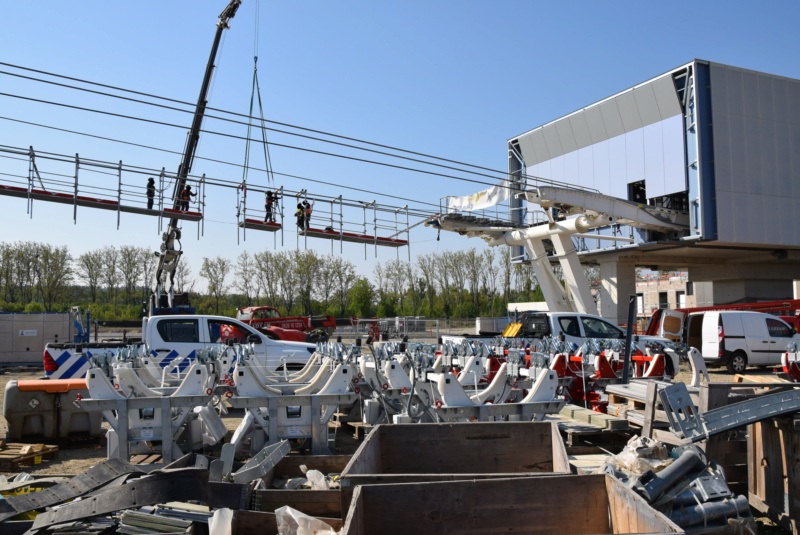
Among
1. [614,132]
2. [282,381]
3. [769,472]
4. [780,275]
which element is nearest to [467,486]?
[769,472]

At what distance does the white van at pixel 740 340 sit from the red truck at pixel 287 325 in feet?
40.4

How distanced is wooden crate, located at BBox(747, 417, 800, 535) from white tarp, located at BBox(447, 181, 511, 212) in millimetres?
20154

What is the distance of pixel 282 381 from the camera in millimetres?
9664

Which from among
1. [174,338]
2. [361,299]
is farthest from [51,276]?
[174,338]

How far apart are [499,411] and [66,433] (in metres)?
6.31

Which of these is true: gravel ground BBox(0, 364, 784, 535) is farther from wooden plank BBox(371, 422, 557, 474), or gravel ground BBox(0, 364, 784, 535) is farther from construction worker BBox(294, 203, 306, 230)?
construction worker BBox(294, 203, 306, 230)

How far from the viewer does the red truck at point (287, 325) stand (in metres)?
23.1

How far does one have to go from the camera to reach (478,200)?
26.5 meters

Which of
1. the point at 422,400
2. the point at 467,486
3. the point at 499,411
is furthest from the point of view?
the point at 422,400

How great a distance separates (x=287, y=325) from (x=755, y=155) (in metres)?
21.6

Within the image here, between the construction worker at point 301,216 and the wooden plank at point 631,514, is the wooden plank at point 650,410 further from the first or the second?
the construction worker at point 301,216

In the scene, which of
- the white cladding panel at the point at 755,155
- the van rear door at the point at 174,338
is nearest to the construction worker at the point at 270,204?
the van rear door at the point at 174,338

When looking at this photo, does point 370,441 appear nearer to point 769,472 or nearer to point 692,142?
A: point 769,472

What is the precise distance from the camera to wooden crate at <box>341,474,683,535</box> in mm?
3693
